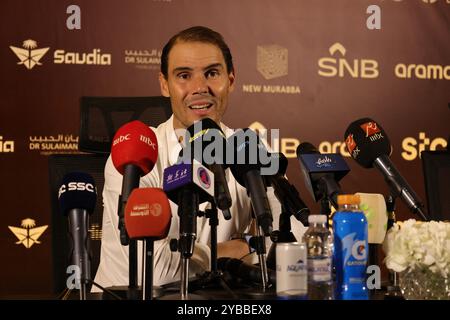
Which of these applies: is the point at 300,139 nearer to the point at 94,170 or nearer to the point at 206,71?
the point at 206,71

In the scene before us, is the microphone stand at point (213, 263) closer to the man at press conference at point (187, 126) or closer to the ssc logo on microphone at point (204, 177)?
the ssc logo on microphone at point (204, 177)

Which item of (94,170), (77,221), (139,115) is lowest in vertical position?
(77,221)

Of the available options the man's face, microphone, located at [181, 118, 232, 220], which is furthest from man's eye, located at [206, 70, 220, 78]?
microphone, located at [181, 118, 232, 220]

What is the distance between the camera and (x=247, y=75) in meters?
4.44

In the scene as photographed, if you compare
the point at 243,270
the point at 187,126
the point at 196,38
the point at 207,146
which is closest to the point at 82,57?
the point at 196,38

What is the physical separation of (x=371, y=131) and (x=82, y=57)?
265 cm

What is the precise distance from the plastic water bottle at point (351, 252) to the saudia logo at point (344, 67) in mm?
2930

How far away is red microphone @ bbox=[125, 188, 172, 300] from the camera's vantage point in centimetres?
145

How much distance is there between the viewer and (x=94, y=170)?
2.85 meters

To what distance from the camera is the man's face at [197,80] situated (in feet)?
9.79

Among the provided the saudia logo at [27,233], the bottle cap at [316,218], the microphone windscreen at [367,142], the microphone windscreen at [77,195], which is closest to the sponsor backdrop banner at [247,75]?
the saudia logo at [27,233]

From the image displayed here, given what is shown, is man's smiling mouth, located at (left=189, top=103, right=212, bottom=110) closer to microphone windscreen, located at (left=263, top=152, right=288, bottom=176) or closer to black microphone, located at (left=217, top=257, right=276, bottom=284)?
black microphone, located at (left=217, top=257, right=276, bottom=284)

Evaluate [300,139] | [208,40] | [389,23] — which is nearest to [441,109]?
[389,23]

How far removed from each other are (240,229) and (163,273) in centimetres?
64
